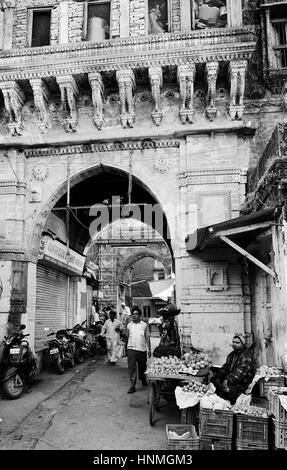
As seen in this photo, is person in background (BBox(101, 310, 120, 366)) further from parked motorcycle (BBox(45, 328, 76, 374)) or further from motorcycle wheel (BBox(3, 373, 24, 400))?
motorcycle wheel (BBox(3, 373, 24, 400))

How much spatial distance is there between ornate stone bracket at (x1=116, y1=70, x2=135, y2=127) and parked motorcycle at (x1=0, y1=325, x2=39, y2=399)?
510 centimetres

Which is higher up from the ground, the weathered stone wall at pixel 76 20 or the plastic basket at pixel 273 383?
the weathered stone wall at pixel 76 20

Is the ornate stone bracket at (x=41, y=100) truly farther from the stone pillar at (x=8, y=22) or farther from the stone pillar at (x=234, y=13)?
the stone pillar at (x=234, y=13)

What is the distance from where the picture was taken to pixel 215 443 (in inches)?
186

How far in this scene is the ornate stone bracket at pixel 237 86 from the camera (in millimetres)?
8398

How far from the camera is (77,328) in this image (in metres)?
12.9

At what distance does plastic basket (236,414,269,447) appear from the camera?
15.0ft

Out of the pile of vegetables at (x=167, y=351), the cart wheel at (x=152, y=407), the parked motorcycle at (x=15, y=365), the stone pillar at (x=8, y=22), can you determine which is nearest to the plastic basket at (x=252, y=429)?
the cart wheel at (x=152, y=407)

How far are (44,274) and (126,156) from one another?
4.26 m

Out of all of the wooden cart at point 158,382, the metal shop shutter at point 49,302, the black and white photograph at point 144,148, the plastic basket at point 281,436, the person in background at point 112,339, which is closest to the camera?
the plastic basket at point 281,436

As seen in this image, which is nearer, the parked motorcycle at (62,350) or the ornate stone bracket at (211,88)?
the ornate stone bracket at (211,88)

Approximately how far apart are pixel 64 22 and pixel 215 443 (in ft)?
29.7

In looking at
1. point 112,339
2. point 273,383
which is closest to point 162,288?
point 112,339

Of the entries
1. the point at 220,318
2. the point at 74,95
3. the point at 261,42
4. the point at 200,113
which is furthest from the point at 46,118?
the point at 220,318
